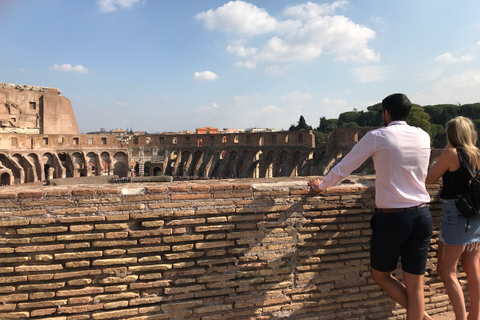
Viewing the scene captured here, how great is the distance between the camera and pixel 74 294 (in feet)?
9.35

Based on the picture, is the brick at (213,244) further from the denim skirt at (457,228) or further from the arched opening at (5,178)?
the arched opening at (5,178)

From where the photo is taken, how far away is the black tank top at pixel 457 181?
2.87m

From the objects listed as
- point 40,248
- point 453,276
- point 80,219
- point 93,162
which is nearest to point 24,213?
point 40,248

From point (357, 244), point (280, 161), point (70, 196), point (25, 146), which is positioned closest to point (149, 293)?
point (70, 196)

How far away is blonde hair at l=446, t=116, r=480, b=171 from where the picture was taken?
2.86m

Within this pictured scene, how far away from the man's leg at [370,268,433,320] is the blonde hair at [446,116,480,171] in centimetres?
119

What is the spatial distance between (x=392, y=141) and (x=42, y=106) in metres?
37.7

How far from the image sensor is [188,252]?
3.07 metres

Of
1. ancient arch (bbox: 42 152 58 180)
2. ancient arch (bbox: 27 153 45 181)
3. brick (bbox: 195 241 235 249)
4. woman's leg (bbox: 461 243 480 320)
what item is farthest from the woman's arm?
ancient arch (bbox: 42 152 58 180)

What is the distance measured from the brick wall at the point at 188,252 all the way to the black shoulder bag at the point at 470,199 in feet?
2.83

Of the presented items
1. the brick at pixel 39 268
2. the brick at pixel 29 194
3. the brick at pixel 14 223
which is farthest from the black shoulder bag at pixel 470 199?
the brick at pixel 14 223

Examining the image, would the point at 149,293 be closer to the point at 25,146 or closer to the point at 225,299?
the point at 225,299

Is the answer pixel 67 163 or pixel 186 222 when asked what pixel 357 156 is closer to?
pixel 186 222

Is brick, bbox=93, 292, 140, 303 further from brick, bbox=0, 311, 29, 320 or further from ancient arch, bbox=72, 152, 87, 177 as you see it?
ancient arch, bbox=72, 152, 87, 177
